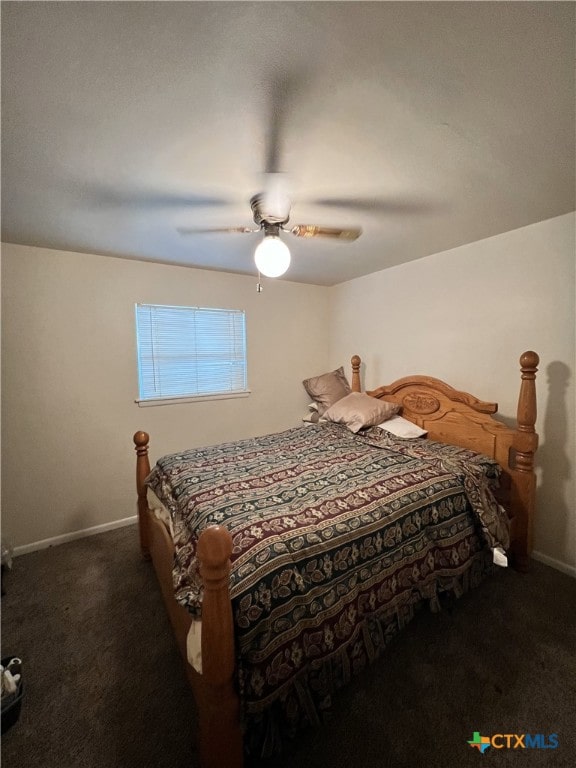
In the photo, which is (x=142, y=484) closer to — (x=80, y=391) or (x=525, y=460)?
(x=80, y=391)

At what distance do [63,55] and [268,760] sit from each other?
2428mm

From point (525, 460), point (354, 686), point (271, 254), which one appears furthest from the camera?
point (525, 460)

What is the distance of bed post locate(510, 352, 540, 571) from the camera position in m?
1.84

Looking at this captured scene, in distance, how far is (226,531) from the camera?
868 mm

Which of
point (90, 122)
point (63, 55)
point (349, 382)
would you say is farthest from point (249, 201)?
point (349, 382)

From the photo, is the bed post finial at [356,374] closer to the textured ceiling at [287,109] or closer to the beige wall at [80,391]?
the beige wall at [80,391]

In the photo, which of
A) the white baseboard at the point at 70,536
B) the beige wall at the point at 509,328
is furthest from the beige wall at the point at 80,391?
the beige wall at the point at 509,328

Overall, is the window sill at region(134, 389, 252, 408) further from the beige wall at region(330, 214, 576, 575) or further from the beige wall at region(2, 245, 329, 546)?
the beige wall at region(330, 214, 576, 575)

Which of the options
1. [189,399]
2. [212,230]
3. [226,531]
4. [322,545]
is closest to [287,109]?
[212,230]

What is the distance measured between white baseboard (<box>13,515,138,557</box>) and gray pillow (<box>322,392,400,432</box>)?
220 cm

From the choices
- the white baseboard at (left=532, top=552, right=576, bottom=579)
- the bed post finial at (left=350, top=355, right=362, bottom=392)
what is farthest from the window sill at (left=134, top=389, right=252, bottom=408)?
the white baseboard at (left=532, top=552, right=576, bottom=579)

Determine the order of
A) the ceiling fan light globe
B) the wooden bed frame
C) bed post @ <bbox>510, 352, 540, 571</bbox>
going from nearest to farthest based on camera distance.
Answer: the wooden bed frame → the ceiling fan light globe → bed post @ <bbox>510, 352, 540, 571</bbox>

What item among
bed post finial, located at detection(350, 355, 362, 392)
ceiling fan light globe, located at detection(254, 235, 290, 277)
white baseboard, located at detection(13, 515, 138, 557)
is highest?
ceiling fan light globe, located at detection(254, 235, 290, 277)

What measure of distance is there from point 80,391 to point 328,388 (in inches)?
95.0
